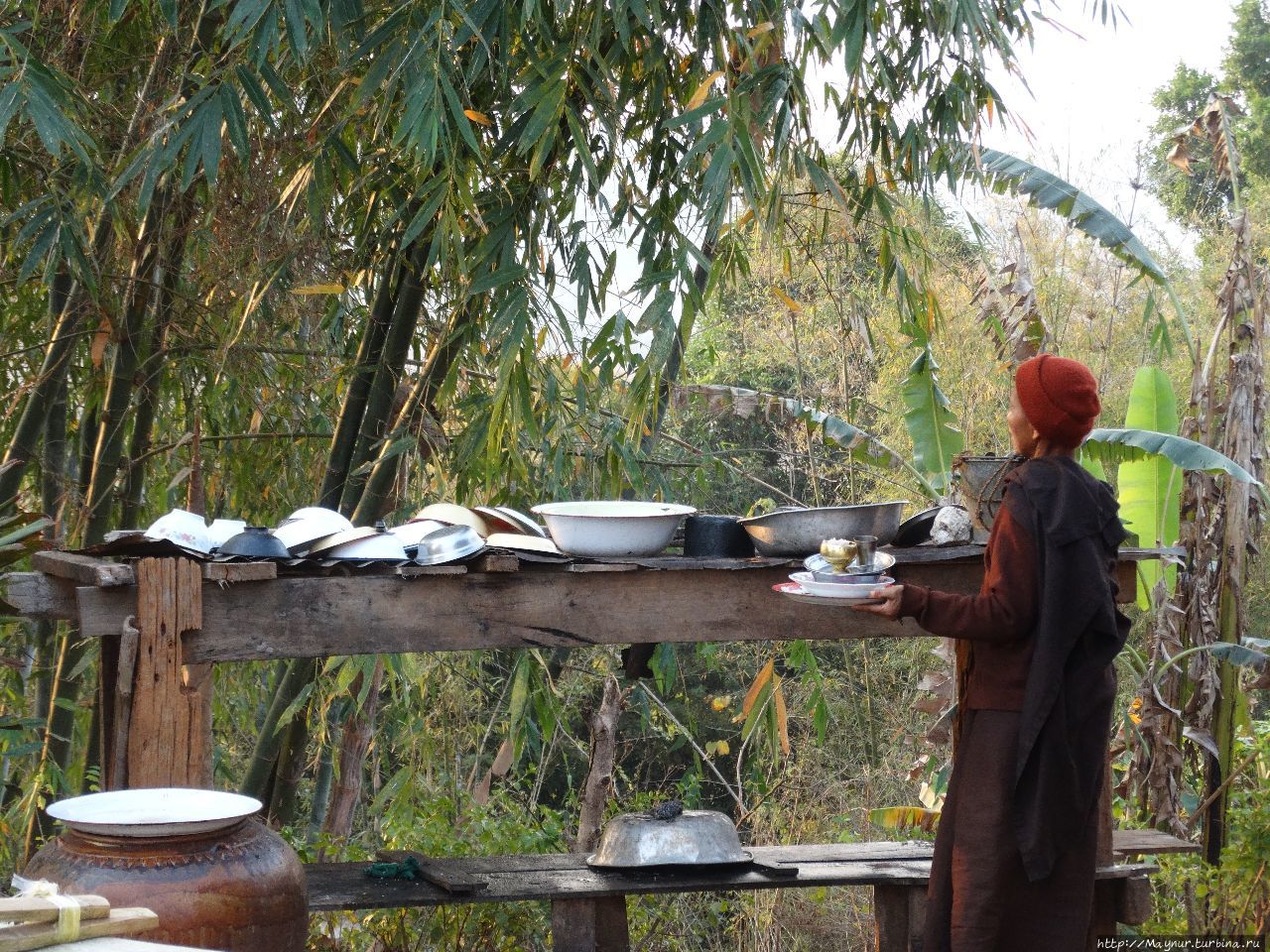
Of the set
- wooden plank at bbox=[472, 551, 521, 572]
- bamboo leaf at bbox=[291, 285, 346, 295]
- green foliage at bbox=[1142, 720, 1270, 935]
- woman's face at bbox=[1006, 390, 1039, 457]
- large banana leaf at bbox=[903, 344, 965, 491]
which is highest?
bamboo leaf at bbox=[291, 285, 346, 295]

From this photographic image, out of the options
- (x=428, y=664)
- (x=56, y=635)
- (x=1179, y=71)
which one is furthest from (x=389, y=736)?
(x=1179, y=71)

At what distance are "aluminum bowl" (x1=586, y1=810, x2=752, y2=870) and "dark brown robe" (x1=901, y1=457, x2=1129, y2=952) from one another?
87 centimetres

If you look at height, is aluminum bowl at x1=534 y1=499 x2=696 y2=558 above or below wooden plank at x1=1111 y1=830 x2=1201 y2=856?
above

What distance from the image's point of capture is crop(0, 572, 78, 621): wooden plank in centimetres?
262

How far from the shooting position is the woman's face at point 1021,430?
282cm

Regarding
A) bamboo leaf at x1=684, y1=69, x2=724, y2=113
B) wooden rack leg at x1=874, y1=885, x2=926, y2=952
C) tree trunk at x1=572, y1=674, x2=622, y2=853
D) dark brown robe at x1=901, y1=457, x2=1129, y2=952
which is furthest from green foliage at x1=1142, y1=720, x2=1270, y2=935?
bamboo leaf at x1=684, y1=69, x2=724, y2=113

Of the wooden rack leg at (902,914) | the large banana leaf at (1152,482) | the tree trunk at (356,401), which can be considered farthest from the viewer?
the large banana leaf at (1152,482)

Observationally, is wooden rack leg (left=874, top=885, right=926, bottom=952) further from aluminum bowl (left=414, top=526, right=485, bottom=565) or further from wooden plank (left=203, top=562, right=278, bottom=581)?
wooden plank (left=203, top=562, right=278, bottom=581)

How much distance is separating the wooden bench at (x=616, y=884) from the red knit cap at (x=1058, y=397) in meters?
1.34

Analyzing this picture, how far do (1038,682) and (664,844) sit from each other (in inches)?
50.8

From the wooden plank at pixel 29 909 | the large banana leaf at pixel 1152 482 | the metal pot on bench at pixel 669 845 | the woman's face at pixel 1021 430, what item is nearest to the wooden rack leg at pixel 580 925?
the metal pot on bench at pixel 669 845

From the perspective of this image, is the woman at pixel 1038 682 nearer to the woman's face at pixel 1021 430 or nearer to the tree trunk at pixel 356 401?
the woman's face at pixel 1021 430

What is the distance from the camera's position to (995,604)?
106 inches

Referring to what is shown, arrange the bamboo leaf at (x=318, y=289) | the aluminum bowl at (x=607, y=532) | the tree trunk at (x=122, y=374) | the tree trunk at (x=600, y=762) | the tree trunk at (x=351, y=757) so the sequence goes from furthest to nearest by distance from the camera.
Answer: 1. the tree trunk at (x=600, y=762)
2. the tree trunk at (x=351, y=757)
3. the tree trunk at (x=122, y=374)
4. the bamboo leaf at (x=318, y=289)
5. the aluminum bowl at (x=607, y=532)
